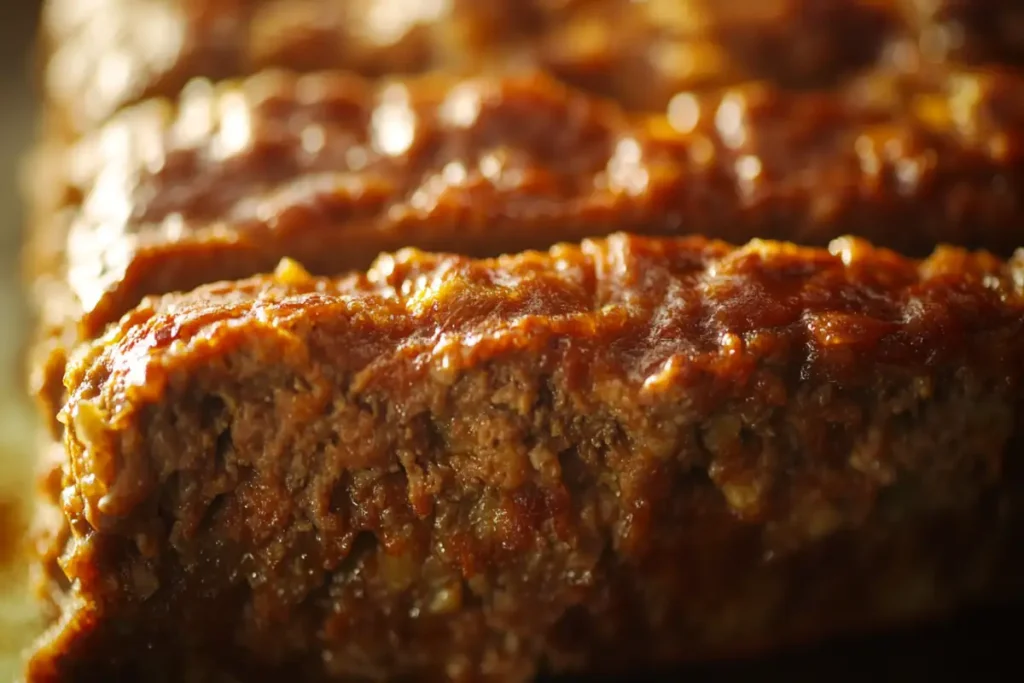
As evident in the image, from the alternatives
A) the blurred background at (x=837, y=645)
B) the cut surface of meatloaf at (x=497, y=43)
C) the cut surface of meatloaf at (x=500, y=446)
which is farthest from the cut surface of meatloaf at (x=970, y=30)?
the blurred background at (x=837, y=645)

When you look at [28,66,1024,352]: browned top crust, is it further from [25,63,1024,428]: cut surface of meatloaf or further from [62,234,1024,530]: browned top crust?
[62,234,1024,530]: browned top crust

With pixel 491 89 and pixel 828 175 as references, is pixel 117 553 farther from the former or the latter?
pixel 828 175

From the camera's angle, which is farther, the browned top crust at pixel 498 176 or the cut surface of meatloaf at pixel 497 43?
the cut surface of meatloaf at pixel 497 43

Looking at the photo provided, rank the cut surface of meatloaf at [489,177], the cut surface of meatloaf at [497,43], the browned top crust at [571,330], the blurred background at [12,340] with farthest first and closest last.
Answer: the cut surface of meatloaf at [497,43] → the blurred background at [12,340] → the cut surface of meatloaf at [489,177] → the browned top crust at [571,330]

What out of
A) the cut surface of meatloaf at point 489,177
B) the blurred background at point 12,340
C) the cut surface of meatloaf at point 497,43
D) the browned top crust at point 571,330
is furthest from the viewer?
the cut surface of meatloaf at point 497,43

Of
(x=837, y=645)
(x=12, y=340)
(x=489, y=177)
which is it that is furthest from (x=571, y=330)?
(x=12, y=340)

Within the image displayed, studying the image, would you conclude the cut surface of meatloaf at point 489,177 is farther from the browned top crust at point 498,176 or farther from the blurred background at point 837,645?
the blurred background at point 837,645

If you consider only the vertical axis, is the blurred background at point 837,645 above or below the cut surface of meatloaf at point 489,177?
below
